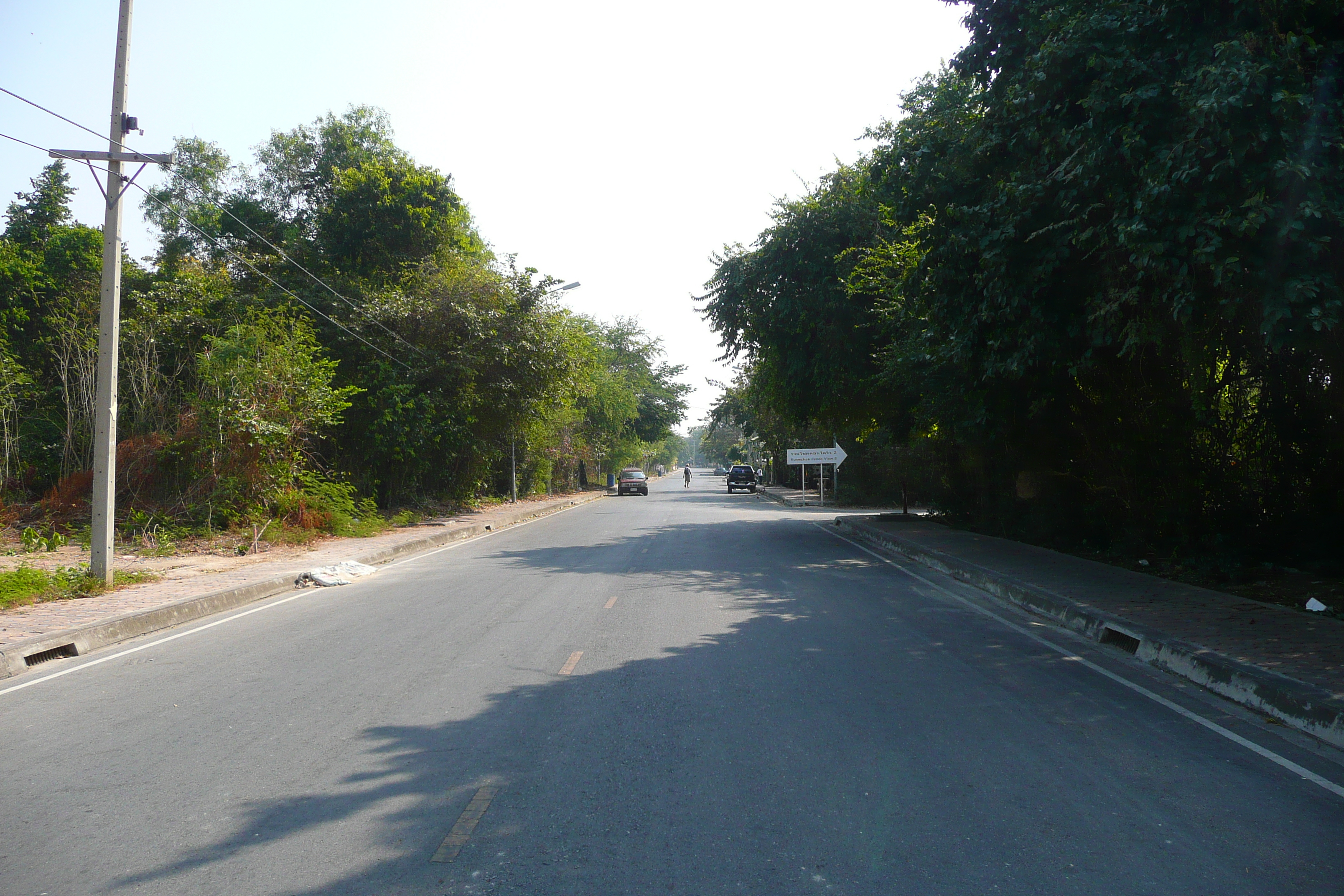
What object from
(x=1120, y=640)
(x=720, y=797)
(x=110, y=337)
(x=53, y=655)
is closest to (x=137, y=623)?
(x=53, y=655)

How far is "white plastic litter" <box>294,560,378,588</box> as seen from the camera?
1380 cm

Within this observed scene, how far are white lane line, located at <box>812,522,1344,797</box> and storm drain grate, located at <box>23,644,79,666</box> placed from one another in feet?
31.3

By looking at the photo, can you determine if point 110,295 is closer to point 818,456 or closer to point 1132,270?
point 1132,270

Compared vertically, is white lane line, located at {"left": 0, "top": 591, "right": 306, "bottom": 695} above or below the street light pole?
below

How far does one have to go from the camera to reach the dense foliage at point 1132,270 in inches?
280

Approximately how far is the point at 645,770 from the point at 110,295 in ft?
35.0

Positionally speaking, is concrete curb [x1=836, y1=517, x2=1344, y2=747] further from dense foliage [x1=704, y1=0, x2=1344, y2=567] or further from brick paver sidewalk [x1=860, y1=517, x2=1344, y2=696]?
dense foliage [x1=704, y1=0, x2=1344, y2=567]

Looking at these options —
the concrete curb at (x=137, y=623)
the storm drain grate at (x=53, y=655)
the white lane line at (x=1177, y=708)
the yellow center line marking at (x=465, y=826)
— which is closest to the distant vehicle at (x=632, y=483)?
the concrete curb at (x=137, y=623)

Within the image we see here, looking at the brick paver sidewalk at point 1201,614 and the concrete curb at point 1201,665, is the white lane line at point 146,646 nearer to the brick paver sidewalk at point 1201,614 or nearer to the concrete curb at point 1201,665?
the concrete curb at point 1201,665

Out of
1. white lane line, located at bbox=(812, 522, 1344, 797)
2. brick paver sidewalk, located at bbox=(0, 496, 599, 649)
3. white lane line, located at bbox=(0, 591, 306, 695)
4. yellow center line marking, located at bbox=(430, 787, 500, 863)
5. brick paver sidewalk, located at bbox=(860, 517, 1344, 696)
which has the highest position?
brick paver sidewalk, located at bbox=(860, 517, 1344, 696)

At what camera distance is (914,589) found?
12.5 m

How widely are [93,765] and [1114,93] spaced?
31.8ft

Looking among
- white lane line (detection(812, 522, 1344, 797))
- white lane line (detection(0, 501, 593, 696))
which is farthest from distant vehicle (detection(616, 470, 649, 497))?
white lane line (detection(812, 522, 1344, 797))

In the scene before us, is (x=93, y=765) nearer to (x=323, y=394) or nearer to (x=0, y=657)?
(x=0, y=657)
